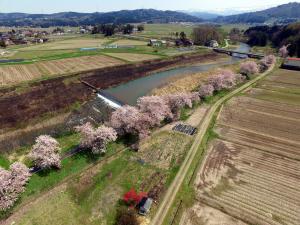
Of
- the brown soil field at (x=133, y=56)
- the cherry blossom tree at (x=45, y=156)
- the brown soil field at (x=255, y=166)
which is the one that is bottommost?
the brown soil field at (x=133, y=56)

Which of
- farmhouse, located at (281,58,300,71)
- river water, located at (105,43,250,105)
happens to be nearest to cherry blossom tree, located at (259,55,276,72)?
farmhouse, located at (281,58,300,71)

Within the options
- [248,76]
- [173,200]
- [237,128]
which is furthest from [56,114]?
[248,76]

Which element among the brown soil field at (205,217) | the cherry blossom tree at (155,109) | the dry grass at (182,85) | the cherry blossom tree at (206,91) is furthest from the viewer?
the dry grass at (182,85)

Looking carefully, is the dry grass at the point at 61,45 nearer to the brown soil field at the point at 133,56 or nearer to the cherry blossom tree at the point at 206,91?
the brown soil field at the point at 133,56

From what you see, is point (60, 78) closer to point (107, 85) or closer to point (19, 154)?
point (107, 85)

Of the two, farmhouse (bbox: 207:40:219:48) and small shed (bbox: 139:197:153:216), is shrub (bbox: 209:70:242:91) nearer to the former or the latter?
small shed (bbox: 139:197:153:216)

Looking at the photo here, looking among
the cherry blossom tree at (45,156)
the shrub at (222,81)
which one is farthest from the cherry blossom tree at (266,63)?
the cherry blossom tree at (45,156)

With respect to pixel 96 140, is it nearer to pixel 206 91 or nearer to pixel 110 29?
pixel 206 91
